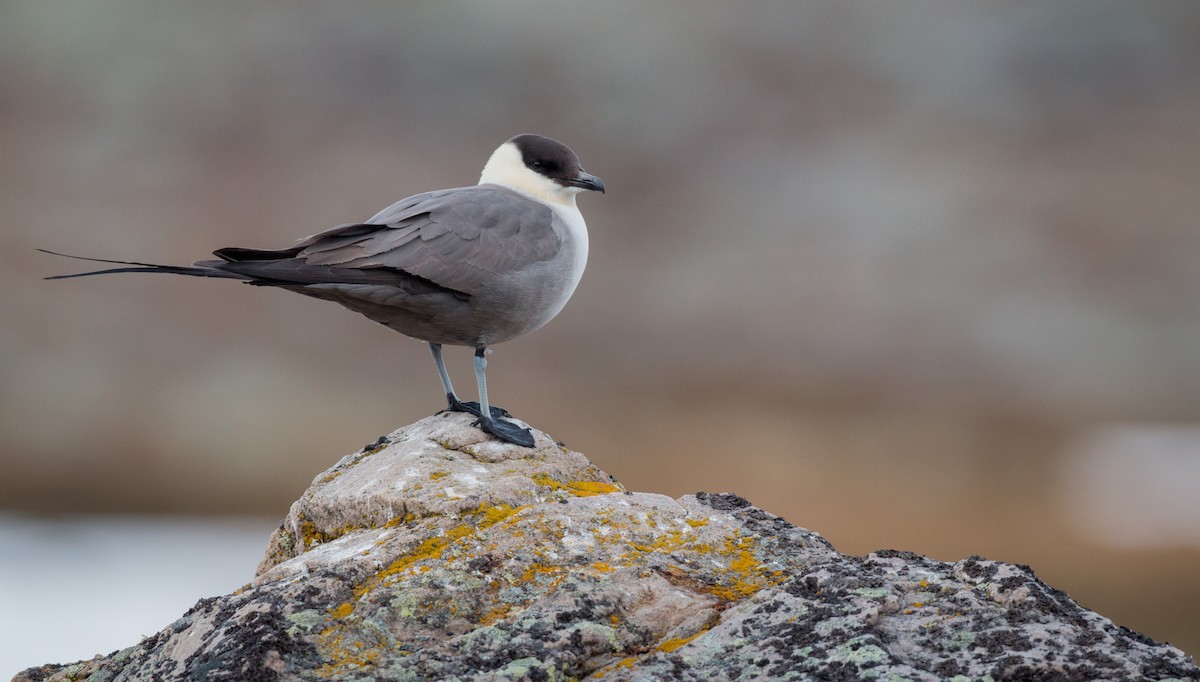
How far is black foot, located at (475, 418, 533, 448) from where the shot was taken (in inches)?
200

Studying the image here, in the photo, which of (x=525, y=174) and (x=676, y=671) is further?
(x=525, y=174)

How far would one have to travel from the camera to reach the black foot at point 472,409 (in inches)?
223

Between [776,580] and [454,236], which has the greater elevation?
[454,236]

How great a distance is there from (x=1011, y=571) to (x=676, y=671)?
1.12 m

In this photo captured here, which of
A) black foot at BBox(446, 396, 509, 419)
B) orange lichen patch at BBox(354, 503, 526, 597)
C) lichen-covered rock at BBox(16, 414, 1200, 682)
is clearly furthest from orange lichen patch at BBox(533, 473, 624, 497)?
black foot at BBox(446, 396, 509, 419)

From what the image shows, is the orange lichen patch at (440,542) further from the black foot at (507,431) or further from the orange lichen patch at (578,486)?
the black foot at (507,431)

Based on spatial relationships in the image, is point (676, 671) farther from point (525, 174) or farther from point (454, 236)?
point (525, 174)

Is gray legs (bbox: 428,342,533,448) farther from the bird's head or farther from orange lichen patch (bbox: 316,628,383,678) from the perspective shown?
orange lichen patch (bbox: 316,628,383,678)

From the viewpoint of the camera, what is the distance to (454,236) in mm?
5875

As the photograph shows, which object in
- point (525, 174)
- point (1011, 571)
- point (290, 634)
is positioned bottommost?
point (290, 634)

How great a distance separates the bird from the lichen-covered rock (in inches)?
43.6

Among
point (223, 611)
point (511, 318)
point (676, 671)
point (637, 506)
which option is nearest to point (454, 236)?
point (511, 318)

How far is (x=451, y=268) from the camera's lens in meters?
5.74

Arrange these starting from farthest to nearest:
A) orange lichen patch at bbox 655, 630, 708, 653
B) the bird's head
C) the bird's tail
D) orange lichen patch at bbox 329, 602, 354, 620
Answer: the bird's head → the bird's tail → orange lichen patch at bbox 329, 602, 354, 620 → orange lichen patch at bbox 655, 630, 708, 653
